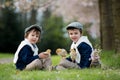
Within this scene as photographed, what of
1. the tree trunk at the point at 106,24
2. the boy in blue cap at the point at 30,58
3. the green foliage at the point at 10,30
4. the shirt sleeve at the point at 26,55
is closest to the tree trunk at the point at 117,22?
the boy in blue cap at the point at 30,58

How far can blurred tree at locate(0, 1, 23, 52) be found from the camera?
1101 inches

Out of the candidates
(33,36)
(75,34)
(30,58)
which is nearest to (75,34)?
(75,34)

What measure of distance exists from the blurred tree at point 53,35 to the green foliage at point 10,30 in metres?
1.79

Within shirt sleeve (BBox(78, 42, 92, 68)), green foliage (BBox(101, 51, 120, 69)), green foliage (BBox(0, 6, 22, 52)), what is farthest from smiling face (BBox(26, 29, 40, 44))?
green foliage (BBox(0, 6, 22, 52))

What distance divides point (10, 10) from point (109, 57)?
16346mm

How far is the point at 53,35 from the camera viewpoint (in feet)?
101

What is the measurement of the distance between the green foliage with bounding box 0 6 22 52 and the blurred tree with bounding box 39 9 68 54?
5.88 feet

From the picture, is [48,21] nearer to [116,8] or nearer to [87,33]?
[87,33]

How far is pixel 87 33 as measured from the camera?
33.0m

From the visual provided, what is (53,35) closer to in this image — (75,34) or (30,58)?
(75,34)

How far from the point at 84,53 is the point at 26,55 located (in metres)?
1.31

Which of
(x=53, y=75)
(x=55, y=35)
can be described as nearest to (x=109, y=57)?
(x=53, y=75)

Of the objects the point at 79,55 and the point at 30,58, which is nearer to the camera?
the point at 30,58

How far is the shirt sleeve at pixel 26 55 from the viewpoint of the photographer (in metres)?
10.3
